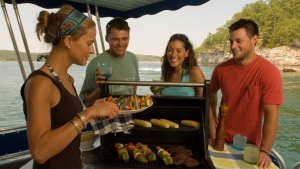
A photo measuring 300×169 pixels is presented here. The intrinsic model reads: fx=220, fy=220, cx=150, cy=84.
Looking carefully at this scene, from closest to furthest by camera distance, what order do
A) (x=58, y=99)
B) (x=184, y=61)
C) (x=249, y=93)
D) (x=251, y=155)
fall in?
1. (x=58, y=99)
2. (x=251, y=155)
3. (x=249, y=93)
4. (x=184, y=61)

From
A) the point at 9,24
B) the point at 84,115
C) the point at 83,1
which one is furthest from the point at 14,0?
the point at 84,115

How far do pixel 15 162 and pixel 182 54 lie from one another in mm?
3038

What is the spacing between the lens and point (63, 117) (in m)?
1.19

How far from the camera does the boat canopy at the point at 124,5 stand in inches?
145

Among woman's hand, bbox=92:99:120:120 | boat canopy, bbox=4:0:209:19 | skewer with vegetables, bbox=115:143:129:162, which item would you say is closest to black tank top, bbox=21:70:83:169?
woman's hand, bbox=92:99:120:120

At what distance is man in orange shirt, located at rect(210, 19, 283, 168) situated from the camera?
6.89 ft

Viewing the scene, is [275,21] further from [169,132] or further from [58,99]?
[58,99]

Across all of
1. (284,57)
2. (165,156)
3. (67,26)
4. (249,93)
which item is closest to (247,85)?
(249,93)

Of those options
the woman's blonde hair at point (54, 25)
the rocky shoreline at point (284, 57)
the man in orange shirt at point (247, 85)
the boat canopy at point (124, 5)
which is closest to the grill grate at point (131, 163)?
the man in orange shirt at point (247, 85)

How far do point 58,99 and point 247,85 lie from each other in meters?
1.80

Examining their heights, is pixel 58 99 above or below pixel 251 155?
above

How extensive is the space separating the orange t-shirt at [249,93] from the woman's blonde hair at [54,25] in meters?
1.62

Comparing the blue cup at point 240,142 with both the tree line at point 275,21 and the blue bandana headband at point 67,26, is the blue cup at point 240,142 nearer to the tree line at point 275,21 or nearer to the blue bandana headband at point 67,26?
the blue bandana headband at point 67,26

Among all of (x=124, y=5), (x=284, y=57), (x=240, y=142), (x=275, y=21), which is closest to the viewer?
(x=240, y=142)
